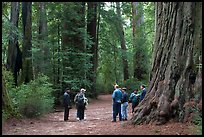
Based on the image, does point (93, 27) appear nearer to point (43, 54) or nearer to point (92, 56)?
point (92, 56)

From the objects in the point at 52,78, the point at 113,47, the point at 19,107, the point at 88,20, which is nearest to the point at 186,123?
the point at 19,107

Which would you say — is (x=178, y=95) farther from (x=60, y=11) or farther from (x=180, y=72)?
(x=60, y=11)

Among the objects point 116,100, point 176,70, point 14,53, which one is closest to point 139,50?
point 14,53

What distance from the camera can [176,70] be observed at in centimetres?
988

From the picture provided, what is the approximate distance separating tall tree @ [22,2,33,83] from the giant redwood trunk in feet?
41.7

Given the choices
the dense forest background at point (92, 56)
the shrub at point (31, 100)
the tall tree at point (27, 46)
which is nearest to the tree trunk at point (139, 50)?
the dense forest background at point (92, 56)

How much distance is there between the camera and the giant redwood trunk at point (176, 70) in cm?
949

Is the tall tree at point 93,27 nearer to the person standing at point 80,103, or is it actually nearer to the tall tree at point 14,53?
the tall tree at point 14,53

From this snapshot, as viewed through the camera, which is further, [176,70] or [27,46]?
[27,46]

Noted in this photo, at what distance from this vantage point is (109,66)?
3962 centimetres

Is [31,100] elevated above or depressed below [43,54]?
below

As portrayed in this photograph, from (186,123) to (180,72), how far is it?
1625mm

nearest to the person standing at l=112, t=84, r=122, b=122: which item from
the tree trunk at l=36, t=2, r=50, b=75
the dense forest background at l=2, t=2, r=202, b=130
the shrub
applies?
the dense forest background at l=2, t=2, r=202, b=130

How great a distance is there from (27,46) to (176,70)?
14724 millimetres
